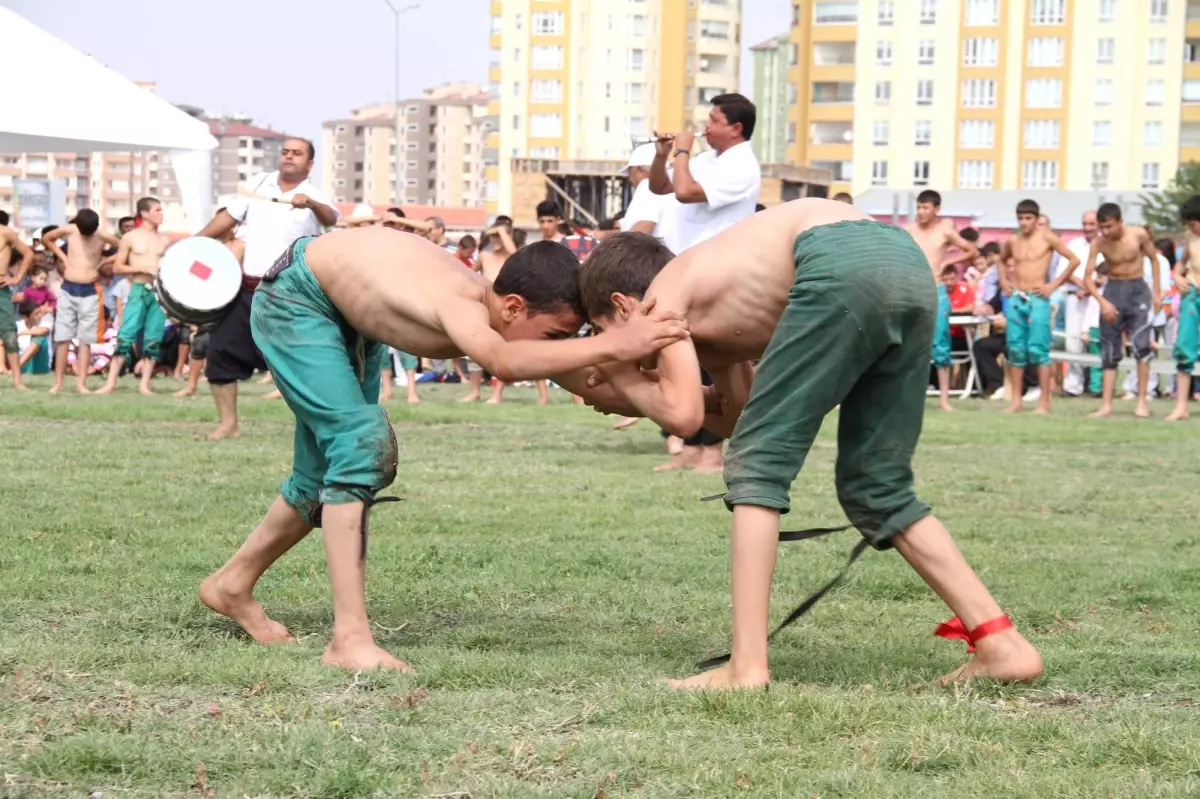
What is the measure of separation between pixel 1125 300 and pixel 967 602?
14023mm

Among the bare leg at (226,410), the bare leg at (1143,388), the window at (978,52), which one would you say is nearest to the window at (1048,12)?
the window at (978,52)

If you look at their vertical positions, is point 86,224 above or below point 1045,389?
above

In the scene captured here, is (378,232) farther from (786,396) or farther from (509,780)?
(509,780)

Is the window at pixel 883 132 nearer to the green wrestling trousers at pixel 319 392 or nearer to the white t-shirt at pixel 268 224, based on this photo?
the white t-shirt at pixel 268 224

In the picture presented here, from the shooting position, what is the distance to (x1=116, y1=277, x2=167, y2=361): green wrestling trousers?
18422mm

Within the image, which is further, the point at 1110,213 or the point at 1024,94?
the point at 1024,94

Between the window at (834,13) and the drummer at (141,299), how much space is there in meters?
89.4

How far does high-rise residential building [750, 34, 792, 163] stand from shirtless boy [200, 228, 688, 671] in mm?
136377

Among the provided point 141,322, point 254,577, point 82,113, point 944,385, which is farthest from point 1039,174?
point 254,577

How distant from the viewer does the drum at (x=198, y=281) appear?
10391 millimetres

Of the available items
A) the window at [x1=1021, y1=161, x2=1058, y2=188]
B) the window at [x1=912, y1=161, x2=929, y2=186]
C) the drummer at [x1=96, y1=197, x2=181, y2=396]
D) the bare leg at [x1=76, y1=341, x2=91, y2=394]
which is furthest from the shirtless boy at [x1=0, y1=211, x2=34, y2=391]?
the window at [x1=1021, y1=161, x2=1058, y2=188]

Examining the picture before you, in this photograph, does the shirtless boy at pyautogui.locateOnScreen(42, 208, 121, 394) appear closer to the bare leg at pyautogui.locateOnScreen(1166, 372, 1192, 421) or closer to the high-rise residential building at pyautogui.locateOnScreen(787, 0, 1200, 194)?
the bare leg at pyautogui.locateOnScreen(1166, 372, 1192, 421)

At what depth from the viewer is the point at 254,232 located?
13258 mm

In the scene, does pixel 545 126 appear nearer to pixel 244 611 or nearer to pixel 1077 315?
pixel 1077 315
